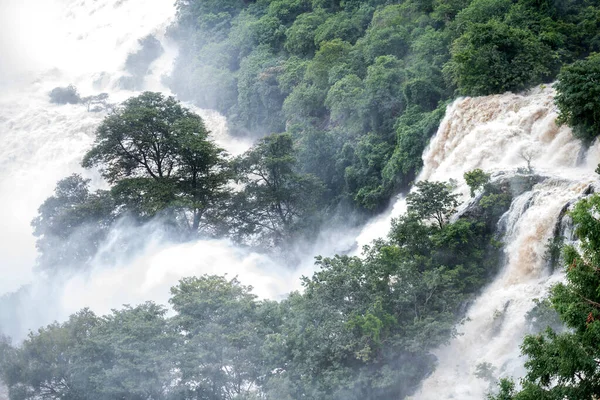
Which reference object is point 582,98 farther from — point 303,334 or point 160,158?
point 160,158

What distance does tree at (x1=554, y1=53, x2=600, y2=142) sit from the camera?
60.8 ft

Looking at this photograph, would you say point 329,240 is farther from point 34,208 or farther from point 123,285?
point 34,208

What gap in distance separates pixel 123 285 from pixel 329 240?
8.75 meters

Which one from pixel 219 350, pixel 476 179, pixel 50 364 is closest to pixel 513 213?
pixel 476 179

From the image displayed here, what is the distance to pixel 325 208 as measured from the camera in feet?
97.8

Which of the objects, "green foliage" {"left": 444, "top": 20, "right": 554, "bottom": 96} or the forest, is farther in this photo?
"green foliage" {"left": 444, "top": 20, "right": 554, "bottom": 96}

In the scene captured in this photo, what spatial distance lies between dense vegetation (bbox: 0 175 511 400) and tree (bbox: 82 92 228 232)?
9.08 m

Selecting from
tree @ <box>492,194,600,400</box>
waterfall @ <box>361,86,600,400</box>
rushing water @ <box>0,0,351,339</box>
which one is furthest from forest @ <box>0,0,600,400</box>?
rushing water @ <box>0,0,351,339</box>

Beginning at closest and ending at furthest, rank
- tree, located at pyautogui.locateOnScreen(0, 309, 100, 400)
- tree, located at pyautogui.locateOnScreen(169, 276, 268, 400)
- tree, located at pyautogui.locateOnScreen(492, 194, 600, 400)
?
tree, located at pyautogui.locateOnScreen(492, 194, 600, 400)
tree, located at pyautogui.locateOnScreen(169, 276, 268, 400)
tree, located at pyautogui.locateOnScreen(0, 309, 100, 400)

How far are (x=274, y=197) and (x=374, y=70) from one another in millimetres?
7694

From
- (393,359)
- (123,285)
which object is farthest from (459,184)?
(123,285)

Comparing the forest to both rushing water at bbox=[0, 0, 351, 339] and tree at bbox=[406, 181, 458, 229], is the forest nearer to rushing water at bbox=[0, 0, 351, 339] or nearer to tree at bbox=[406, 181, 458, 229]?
tree at bbox=[406, 181, 458, 229]

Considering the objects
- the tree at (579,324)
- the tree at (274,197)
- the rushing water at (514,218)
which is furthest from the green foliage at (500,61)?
the tree at (579,324)

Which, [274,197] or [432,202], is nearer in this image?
[432,202]
